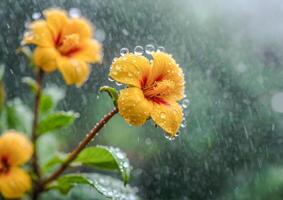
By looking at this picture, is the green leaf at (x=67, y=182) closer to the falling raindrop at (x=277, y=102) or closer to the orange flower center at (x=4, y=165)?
the orange flower center at (x=4, y=165)

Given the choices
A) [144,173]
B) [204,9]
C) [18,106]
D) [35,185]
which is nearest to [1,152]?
[35,185]

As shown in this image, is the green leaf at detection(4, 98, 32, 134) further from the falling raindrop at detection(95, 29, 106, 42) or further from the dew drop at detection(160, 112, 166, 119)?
the falling raindrop at detection(95, 29, 106, 42)

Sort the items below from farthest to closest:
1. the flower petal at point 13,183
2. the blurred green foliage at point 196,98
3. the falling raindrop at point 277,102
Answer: the falling raindrop at point 277,102, the blurred green foliage at point 196,98, the flower petal at point 13,183

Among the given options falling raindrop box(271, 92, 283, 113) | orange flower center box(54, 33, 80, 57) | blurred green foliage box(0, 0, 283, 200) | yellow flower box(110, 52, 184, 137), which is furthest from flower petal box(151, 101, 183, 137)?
falling raindrop box(271, 92, 283, 113)

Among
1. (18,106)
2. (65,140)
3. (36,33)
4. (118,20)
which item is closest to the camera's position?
(36,33)

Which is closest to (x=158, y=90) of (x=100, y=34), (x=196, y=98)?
(x=196, y=98)

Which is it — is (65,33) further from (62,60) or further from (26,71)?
(26,71)

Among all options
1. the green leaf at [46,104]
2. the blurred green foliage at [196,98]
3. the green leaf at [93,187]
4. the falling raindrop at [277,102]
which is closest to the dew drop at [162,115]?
the green leaf at [93,187]
